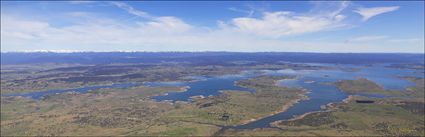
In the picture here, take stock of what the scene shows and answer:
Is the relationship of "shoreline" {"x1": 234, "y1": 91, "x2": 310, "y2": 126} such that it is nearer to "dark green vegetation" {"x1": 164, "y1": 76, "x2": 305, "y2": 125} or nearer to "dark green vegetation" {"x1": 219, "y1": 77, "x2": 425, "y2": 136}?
"dark green vegetation" {"x1": 164, "y1": 76, "x2": 305, "y2": 125}

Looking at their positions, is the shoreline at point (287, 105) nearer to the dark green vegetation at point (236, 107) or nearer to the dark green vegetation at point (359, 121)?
the dark green vegetation at point (236, 107)

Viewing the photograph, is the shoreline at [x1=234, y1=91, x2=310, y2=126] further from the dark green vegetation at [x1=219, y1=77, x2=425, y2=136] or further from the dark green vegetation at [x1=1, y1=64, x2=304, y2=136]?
the dark green vegetation at [x1=219, y1=77, x2=425, y2=136]

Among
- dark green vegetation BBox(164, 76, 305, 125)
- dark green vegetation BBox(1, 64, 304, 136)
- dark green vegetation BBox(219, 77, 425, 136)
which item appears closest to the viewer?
dark green vegetation BBox(219, 77, 425, 136)

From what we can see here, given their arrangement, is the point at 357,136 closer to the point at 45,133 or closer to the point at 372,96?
the point at 372,96

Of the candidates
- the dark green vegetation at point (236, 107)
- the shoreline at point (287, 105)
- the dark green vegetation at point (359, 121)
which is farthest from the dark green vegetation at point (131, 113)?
the dark green vegetation at point (359, 121)

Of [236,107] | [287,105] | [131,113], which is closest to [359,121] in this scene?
[287,105]

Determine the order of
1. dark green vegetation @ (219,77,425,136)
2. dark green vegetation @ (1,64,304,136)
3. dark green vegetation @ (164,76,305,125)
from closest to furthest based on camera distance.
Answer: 1. dark green vegetation @ (219,77,425,136)
2. dark green vegetation @ (1,64,304,136)
3. dark green vegetation @ (164,76,305,125)

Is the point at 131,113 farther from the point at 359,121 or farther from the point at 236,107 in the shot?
the point at 359,121

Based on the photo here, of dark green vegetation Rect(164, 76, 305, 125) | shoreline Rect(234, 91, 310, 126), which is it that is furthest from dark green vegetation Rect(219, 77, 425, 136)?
dark green vegetation Rect(164, 76, 305, 125)

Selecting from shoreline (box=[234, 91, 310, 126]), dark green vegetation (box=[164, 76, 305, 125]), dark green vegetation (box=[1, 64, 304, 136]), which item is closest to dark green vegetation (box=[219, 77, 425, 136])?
shoreline (box=[234, 91, 310, 126])

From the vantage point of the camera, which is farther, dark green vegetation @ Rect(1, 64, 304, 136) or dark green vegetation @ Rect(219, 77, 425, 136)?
dark green vegetation @ Rect(1, 64, 304, 136)

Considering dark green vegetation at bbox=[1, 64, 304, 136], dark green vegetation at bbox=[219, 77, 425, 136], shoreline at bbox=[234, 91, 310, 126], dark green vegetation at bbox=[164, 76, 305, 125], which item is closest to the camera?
dark green vegetation at bbox=[219, 77, 425, 136]
